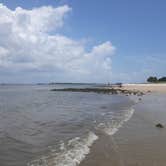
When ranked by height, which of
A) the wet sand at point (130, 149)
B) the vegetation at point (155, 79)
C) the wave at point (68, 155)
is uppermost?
the vegetation at point (155, 79)

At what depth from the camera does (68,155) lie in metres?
10.1

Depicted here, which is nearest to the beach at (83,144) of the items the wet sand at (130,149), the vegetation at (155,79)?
the wet sand at (130,149)

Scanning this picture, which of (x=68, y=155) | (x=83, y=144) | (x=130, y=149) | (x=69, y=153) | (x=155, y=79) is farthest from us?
(x=155, y=79)

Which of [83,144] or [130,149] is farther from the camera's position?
[83,144]

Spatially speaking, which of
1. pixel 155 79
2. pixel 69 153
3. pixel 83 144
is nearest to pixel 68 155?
pixel 69 153

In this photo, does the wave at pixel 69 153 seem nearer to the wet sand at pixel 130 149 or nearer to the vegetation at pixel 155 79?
the wet sand at pixel 130 149

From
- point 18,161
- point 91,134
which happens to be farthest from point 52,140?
point 18,161

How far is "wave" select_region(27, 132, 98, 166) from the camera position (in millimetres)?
9172

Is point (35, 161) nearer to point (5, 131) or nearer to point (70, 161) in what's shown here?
point (70, 161)

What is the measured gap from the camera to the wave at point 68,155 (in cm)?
917

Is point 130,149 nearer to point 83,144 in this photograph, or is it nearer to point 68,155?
point 83,144

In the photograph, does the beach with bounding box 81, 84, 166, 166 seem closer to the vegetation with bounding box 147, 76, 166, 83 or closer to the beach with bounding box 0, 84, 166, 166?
the beach with bounding box 0, 84, 166, 166

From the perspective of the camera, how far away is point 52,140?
42.3 ft

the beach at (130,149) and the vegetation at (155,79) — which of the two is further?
the vegetation at (155,79)
